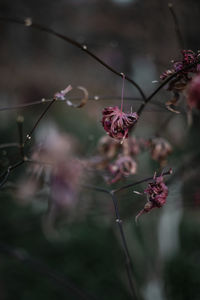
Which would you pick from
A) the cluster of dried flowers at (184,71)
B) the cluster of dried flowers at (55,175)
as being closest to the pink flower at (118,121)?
the cluster of dried flowers at (184,71)

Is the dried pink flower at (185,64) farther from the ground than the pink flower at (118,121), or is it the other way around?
the dried pink flower at (185,64)

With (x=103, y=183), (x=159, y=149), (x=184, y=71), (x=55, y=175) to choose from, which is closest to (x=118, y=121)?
(x=184, y=71)

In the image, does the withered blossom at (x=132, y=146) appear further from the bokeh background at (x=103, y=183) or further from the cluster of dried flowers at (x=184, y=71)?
the cluster of dried flowers at (x=184, y=71)

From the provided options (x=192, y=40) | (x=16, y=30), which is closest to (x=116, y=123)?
(x=192, y=40)

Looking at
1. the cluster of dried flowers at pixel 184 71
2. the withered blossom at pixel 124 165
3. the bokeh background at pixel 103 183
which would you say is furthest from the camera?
the bokeh background at pixel 103 183

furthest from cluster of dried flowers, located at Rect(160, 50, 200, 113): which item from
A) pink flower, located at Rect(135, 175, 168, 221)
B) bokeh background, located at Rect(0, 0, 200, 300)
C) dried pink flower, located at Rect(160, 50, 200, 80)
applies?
bokeh background, located at Rect(0, 0, 200, 300)

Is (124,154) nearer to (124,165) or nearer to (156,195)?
(124,165)
